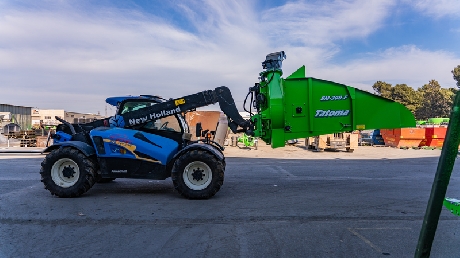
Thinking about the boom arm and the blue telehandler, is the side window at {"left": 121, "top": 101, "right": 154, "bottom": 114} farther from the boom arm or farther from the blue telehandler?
the boom arm

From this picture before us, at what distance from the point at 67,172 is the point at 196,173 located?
9.49 feet

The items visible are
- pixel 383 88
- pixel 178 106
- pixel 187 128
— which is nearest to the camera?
pixel 178 106

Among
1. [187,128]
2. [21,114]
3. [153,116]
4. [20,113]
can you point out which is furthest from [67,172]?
[21,114]

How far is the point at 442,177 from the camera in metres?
2.04

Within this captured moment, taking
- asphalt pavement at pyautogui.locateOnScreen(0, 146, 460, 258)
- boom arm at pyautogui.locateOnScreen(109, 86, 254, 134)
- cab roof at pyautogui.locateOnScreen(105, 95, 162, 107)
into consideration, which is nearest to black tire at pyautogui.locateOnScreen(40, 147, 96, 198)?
asphalt pavement at pyautogui.locateOnScreen(0, 146, 460, 258)

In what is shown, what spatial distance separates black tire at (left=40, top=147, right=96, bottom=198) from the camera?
7945 millimetres

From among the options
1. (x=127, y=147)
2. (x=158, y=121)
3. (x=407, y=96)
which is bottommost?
(x=127, y=147)

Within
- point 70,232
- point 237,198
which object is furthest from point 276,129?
point 70,232

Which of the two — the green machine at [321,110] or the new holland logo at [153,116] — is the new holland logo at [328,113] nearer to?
the green machine at [321,110]

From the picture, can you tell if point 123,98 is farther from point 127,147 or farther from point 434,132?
point 434,132

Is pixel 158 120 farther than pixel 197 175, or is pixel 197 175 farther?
pixel 158 120

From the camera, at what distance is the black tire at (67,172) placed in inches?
313

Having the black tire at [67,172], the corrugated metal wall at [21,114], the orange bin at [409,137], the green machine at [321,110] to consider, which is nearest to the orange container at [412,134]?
the orange bin at [409,137]

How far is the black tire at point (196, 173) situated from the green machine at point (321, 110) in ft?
5.55
